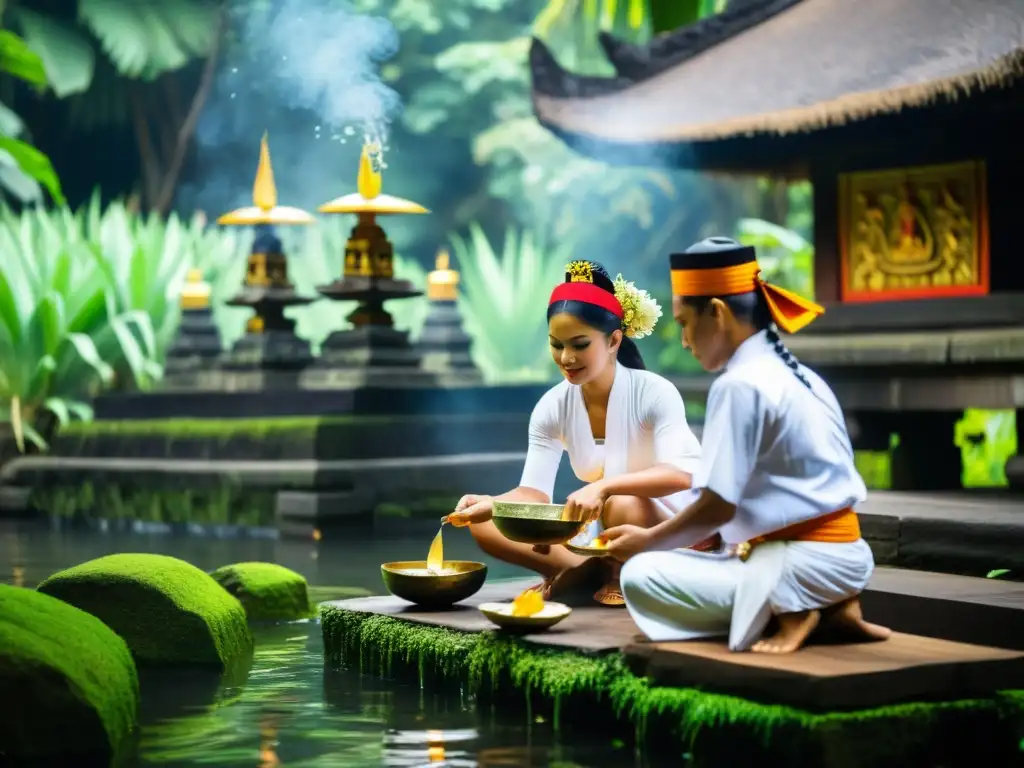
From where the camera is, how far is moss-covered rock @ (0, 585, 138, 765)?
18.3 ft

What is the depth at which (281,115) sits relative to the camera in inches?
1339

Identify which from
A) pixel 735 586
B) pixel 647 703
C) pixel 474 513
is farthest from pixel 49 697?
pixel 735 586

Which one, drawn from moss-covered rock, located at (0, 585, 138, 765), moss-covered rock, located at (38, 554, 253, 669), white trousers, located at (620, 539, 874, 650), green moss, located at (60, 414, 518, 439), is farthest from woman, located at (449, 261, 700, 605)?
green moss, located at (60, 414, 518, 439)

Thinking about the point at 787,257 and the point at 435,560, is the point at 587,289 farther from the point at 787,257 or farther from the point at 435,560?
the point at 787,257

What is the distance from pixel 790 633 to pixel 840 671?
0.47m

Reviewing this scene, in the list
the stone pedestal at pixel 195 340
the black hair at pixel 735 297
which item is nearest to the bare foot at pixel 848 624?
the black hair at pixel 735 297

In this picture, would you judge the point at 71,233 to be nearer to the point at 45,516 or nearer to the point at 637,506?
the point at 45,516

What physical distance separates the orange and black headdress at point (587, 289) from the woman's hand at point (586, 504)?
77 cm

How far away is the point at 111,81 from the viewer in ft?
108

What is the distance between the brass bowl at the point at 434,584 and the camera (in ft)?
23.3

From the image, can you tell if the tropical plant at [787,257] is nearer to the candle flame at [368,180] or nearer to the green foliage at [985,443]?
the green foliage at [985,443]

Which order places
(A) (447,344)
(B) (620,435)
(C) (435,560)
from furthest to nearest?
(A) (447,344), (C) (435,560), (B) (620,435)

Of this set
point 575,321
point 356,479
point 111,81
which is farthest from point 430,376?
point 111,81

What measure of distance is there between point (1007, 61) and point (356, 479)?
24.1 ft
